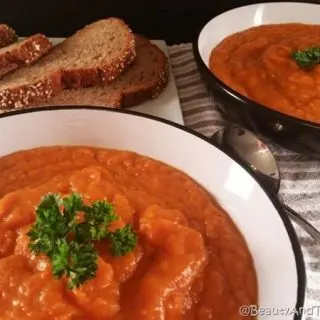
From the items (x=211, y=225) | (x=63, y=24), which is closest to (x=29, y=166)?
(x=211, y=225)

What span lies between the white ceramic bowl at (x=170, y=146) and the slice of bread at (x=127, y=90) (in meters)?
0.41

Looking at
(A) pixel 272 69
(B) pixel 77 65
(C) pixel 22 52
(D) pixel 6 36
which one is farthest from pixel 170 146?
(D) pixel 6 36

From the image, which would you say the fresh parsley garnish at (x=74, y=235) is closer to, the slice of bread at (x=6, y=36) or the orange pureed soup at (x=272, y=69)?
the orange pureed soup at (x=272, y=69)

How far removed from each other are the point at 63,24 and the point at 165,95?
0.79 meters

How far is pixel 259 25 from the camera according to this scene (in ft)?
9.46

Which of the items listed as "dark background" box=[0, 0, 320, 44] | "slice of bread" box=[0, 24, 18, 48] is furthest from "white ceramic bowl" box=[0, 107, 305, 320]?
"dark background" box=[0, 0, 320, 44]

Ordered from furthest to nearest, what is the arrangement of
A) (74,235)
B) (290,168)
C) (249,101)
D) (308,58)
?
(308,58)
(290,168)
(249,101)
(74,235)

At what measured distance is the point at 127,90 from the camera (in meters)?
2.48

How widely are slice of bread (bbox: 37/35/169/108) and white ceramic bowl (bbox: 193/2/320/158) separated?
0.21 m

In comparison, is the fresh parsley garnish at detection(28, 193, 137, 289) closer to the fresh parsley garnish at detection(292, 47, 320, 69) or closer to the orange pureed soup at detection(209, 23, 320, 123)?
the orange pureed soup at detection(209, 23, 320, 123)

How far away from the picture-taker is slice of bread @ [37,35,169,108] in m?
2.47

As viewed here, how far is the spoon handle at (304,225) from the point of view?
6.37ft

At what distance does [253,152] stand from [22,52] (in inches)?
43.6

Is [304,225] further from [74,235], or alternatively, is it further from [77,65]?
[77,65]
